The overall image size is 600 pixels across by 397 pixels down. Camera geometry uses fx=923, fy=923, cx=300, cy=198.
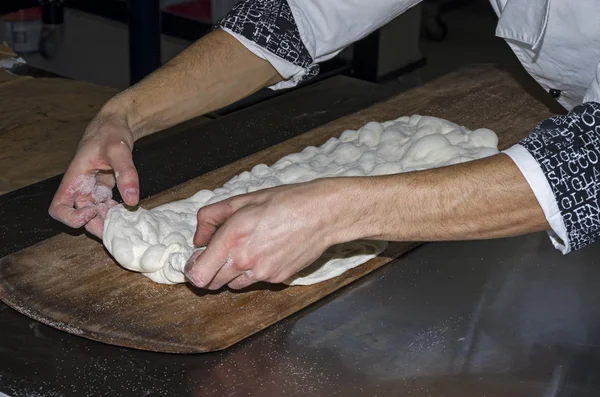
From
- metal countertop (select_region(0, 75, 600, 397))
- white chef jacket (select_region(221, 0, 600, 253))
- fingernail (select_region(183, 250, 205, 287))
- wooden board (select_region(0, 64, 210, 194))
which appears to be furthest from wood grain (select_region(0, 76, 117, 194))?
fingernail (select_region(183, 250, 205, 287))

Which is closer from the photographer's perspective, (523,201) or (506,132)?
(523,201)

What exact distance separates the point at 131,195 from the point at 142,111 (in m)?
0.26

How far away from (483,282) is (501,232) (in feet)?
0.96

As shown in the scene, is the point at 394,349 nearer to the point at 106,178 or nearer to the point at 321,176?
the point at 321,176

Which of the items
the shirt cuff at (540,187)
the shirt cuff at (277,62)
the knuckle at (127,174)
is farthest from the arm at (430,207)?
the shirt cuff at (277,62)

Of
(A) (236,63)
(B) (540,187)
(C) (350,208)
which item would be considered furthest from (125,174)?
(B) (540,187)

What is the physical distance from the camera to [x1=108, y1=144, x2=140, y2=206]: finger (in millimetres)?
1821

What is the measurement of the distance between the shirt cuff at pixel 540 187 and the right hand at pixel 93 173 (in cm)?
77

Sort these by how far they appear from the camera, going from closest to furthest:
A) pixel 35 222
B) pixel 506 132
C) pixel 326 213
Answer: pixel 326 213 → pixel 35 222 → pixel 506 132

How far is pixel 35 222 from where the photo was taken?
204 centimetres

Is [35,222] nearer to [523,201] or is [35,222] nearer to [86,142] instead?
[86,142]

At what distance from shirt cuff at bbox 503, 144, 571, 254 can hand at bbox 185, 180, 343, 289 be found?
0.31 meters

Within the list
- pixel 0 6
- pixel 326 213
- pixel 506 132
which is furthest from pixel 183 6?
pixel 326 213

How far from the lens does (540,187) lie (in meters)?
1.50
